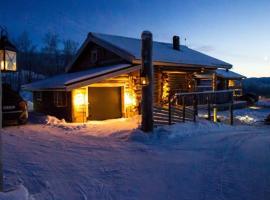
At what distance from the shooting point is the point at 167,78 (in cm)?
1970

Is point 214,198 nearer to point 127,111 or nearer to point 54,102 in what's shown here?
point 127,111

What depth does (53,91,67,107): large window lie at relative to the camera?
16.8 metres

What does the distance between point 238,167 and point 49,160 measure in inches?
172

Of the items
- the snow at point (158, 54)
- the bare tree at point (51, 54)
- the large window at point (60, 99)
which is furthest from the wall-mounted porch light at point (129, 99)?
the bare tree at point (51, 54)

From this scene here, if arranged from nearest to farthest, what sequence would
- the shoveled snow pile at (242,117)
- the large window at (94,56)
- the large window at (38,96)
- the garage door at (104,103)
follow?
the garage door at (104,103)
the shoveled snow pile at (242,117)
the large window at (38,96)
the large window at (94,56)

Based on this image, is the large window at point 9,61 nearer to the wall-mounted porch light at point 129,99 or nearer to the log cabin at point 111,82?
the log cabin at point 111,82

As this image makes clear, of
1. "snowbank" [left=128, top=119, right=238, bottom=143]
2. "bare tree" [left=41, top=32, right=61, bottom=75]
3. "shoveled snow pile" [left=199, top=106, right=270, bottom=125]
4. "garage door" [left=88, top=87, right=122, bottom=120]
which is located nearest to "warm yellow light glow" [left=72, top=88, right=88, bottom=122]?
"garage door" [left=88, top=87, right=122, bottom=120]

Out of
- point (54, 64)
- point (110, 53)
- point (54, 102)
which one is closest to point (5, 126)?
point (54, 102)

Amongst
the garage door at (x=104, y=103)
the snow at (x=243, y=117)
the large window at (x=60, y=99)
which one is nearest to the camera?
the large window at (x=60, y=99)

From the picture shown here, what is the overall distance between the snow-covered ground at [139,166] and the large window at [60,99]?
6089 mm

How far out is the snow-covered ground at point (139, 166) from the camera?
523cm

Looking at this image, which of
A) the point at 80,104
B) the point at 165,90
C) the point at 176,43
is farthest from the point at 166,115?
the point at 176,43

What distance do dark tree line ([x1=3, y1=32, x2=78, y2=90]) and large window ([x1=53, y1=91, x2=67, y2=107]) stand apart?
36.6 metres

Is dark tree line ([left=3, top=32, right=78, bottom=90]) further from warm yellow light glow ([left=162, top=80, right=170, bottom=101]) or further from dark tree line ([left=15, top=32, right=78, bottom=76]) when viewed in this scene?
warm yellow light glow ([left=162, top=80, right=170, bottom=101])
